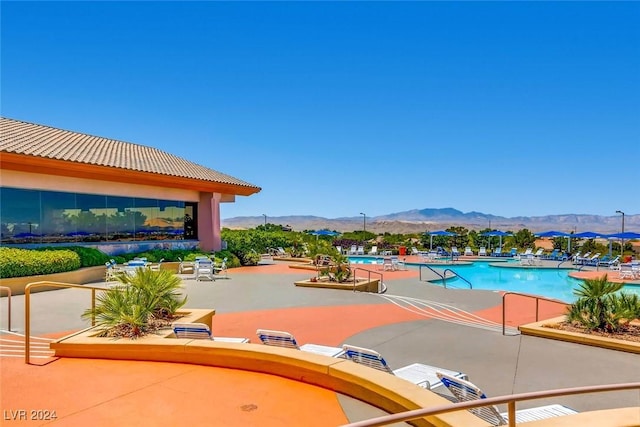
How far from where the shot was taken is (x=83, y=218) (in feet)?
63.2

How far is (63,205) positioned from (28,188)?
5.58ft

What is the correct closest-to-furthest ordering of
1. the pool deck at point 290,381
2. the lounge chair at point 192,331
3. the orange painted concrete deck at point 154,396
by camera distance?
the orange painted concrete deck at point 154,396, the pool deck at point 290,381, the lounge chair at point 192,331

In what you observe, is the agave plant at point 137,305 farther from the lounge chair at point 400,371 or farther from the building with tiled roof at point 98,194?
the building with tiled roof at point 98,194

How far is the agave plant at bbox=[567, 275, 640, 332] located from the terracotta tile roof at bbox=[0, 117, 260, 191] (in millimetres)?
→ 16975

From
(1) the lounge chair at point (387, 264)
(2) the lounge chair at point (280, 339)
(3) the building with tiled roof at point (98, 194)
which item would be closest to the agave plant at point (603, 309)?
(2) the lounge chair at point (280, 339)

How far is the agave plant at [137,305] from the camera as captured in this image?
7.08 m

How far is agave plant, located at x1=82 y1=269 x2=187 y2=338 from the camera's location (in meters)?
7.08

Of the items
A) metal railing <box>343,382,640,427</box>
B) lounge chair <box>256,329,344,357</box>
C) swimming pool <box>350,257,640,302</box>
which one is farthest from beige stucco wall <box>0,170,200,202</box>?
metal railing <box>343,382,640,427</box>

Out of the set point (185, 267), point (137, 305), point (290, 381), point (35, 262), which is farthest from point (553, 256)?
point (137, 305)

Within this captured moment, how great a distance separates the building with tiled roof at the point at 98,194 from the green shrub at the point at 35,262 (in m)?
2.36

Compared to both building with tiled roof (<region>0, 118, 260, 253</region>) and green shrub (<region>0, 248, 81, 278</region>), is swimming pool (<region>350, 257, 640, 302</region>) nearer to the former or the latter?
building with tiled roof (<region>0, 118, 260, 253</region>)

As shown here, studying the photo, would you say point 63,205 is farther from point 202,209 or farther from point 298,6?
point 298,6

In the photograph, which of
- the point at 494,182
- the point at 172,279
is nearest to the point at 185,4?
the point at 172,279

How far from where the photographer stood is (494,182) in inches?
4203
